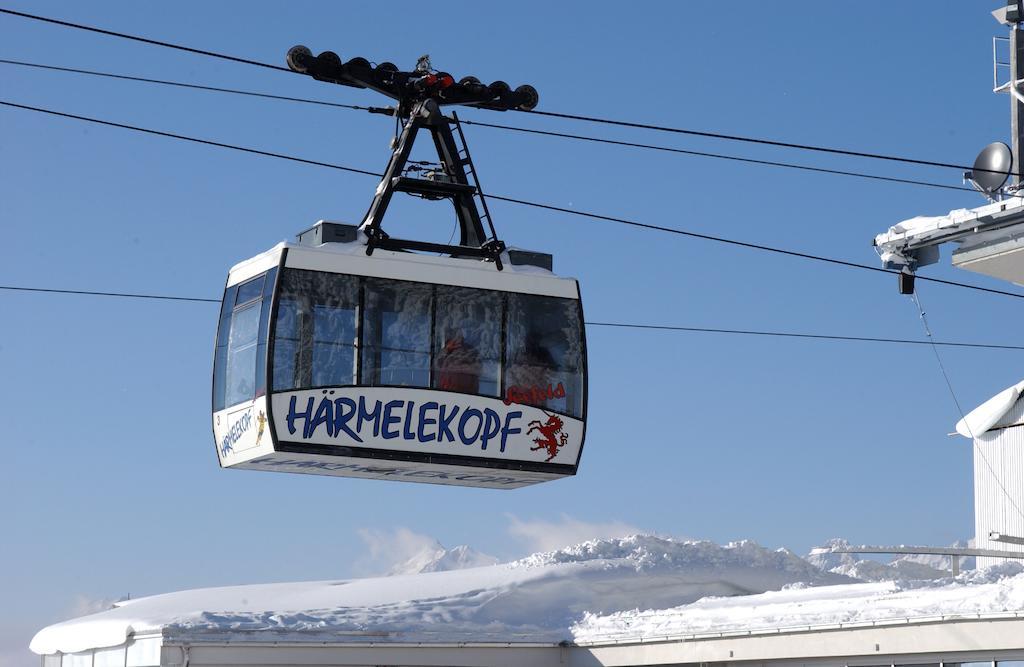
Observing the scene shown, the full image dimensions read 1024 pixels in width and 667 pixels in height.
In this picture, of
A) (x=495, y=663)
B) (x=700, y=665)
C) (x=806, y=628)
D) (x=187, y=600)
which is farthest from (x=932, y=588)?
(x=187, y=600)

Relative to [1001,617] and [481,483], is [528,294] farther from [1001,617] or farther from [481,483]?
[1001,617]

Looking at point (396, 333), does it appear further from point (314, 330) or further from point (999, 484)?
point (999, 484)

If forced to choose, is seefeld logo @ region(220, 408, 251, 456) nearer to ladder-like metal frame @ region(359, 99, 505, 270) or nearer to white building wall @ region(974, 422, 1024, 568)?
ladder-like metal frame @ region(359, 99, 505, 270)

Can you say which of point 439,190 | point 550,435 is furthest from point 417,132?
point 550,435

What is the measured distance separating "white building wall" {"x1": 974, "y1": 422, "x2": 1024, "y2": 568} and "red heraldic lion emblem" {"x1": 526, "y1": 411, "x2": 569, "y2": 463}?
18444 millimetres

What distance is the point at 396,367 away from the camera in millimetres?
18031

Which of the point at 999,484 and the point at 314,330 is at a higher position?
the point at 314,330

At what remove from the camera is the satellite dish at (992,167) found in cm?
2042

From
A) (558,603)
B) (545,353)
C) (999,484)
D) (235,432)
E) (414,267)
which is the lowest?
(558,603)

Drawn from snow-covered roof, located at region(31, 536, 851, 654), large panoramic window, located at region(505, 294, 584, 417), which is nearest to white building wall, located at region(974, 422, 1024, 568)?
snow-covered roof, located at region(31, 536, 851, 654)

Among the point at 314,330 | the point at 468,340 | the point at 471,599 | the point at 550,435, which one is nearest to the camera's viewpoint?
the point at 314,330

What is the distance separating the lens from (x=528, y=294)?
18.8 m

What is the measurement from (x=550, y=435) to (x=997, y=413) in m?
19.7

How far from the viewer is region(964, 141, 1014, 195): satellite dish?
20.4m
